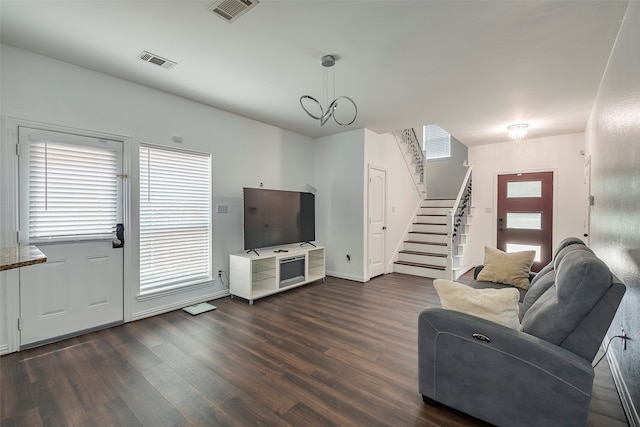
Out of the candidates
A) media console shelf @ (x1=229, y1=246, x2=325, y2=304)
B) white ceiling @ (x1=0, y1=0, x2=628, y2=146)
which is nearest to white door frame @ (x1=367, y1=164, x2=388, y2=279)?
media console shelf @ (x1=229, y1=246, x2=325, y2=304)

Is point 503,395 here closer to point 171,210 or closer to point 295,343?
point 295,343

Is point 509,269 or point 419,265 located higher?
point 509,269

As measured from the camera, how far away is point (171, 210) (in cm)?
364

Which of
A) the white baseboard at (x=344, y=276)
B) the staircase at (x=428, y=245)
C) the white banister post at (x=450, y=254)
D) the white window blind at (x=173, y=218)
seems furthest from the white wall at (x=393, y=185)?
the white window blind at (x=173, y=218)

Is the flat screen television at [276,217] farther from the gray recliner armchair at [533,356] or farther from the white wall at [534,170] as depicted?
the white wall at [534,170]

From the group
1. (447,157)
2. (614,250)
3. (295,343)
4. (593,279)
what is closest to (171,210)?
(295,343)

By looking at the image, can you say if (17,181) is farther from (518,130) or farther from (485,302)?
(518,130)

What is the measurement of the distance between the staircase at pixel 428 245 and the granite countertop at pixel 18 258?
5.13m

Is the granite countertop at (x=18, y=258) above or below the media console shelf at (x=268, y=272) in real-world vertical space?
above

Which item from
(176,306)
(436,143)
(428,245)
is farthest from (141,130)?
(436,143)

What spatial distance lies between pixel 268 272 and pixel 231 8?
3247 millimetres

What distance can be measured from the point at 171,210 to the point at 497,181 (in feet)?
20.3

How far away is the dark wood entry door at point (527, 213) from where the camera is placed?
5.54 m

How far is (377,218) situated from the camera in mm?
5438
